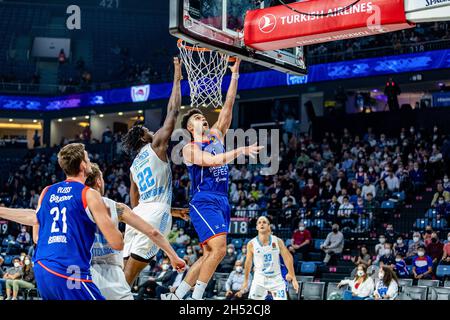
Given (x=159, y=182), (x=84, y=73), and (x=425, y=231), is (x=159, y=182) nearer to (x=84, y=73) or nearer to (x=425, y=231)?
(x=425, y=231)

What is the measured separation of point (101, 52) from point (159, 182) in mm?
32462

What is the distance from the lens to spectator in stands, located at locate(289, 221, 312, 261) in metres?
17.5

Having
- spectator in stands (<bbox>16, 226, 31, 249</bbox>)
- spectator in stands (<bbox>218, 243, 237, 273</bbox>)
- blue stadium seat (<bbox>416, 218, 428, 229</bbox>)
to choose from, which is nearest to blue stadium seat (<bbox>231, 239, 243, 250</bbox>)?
spectator in stands (<bbox>218, 243, 237, 273</bbox>)

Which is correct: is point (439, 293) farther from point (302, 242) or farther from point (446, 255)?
point (302, 242)

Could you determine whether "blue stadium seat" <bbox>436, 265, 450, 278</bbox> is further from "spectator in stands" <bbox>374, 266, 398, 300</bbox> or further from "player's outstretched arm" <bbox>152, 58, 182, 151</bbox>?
"player's outstretched arm" <bbox>152, 58, 182, 151</bbox>

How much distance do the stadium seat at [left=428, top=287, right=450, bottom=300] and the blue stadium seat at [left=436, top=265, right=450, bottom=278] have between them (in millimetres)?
1405

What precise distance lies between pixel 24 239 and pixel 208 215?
16.9 m

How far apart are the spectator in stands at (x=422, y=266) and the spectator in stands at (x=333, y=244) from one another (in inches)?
88.4

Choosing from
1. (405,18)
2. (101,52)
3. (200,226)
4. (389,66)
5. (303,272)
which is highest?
(101,52)

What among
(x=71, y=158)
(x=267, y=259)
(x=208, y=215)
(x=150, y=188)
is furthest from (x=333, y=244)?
(x=71, y=158)

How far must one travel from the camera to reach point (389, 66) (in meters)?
24.8

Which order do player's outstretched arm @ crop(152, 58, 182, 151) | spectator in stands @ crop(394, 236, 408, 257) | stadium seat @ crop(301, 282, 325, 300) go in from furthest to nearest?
spectator in stands @ crop(394, 236, 408, 257) → stadium seat @ crop(301, 282, 325, 300) → player's outstretched arm @ crop(152, 58, 182, 151)

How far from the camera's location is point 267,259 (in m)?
11.3
